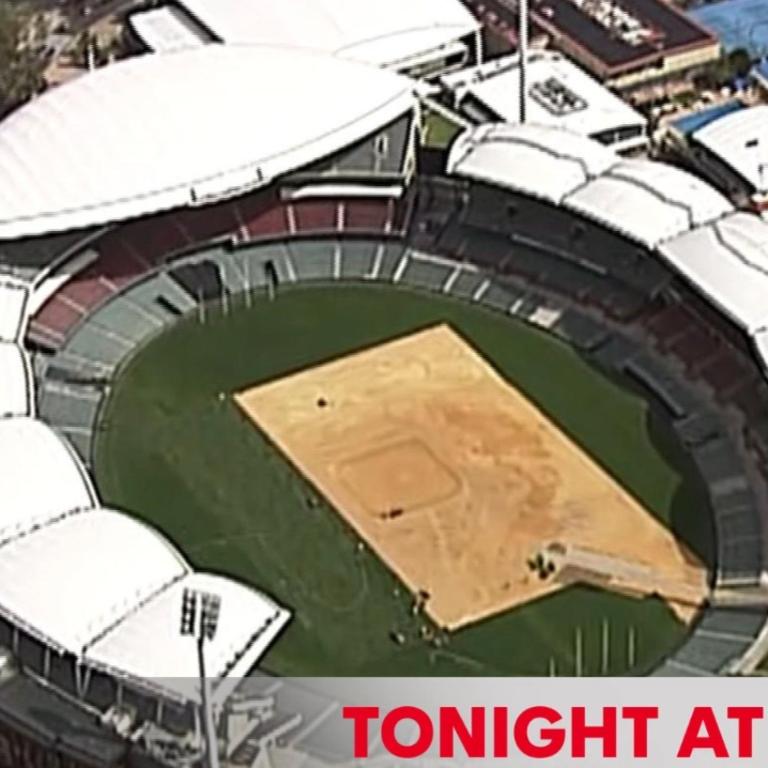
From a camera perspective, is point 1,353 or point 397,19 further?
point 397,19

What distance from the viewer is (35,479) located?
5316 centimetres

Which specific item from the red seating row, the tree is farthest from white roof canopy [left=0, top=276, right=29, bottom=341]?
the tree

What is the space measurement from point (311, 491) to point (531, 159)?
45.2 feet

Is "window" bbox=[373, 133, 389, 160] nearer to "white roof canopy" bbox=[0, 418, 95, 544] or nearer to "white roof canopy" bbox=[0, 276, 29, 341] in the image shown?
"white roof canopy" bbox=[0, 276, 29, 341]

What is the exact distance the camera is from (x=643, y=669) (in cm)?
5144

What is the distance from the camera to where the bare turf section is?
54812 mm

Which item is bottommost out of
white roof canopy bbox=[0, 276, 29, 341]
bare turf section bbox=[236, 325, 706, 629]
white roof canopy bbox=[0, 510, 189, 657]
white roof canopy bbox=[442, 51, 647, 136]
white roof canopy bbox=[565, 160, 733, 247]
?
bare turf section bbox=[236, 325, 706, 629]

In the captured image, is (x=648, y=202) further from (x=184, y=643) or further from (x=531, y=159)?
(x=184, y=643)

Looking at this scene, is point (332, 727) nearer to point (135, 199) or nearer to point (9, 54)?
point (135, 199)

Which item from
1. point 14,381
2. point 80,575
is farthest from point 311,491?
point 80,575

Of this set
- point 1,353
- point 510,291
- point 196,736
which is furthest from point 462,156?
point 196,736

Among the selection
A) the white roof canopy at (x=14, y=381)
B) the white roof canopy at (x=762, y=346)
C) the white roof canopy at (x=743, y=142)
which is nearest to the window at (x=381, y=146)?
the white roof canopy at (x=743, y=142)

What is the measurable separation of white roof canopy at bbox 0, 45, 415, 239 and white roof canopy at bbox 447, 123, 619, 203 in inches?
109

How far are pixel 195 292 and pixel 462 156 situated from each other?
951cm
